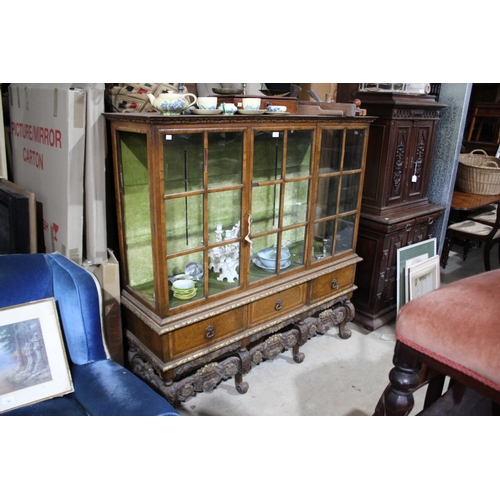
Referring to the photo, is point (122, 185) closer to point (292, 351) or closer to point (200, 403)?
point (200, 403)

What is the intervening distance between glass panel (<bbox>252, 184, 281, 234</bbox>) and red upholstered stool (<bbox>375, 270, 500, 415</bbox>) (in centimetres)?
106

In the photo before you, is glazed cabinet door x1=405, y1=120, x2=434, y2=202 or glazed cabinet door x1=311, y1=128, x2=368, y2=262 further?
glazed cabinet door x1=405, y1=120, x2=434, y2=202

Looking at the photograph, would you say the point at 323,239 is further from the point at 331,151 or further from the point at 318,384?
the point at 318,384

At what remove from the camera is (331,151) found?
2.12 m

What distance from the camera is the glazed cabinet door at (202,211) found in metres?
1.62

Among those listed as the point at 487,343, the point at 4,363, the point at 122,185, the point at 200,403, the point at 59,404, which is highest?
the point at 122,185

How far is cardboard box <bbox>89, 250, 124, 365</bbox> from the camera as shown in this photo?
1.88m

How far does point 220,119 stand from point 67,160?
0.64 m

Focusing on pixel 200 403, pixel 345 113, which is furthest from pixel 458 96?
pixel 200 403

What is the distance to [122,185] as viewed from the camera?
5.85 ft

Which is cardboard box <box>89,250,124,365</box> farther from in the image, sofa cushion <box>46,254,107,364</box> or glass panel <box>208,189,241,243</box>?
glass panel <box>208,189,241,243</box>

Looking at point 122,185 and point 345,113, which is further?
point 345,113

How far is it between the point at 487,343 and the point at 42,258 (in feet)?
4.72

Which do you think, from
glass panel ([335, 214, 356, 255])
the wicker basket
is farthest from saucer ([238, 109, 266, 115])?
the wicker basket
